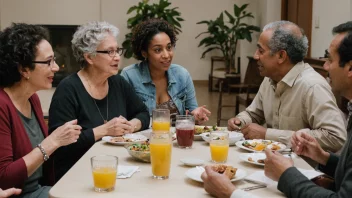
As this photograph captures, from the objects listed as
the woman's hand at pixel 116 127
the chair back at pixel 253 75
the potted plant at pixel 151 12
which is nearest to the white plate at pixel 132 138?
the woman's hand at pixel 116 127

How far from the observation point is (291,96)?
2.52 metres

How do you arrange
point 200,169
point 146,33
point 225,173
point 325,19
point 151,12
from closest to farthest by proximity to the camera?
point 225,173
point 200,169
point 146,33
point 325,19
point 151,12

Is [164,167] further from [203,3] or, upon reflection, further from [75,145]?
[203,3]

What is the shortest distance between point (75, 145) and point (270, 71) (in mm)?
1146

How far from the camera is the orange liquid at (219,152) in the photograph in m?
1.88

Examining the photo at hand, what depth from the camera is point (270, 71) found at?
261 cm

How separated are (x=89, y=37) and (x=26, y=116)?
0.72 meters

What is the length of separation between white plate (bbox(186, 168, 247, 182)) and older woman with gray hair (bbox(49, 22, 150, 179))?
2.39 feet

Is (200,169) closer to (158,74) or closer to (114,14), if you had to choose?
(158,74)

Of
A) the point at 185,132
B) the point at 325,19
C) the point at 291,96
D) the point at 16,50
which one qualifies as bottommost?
the point at 185,132

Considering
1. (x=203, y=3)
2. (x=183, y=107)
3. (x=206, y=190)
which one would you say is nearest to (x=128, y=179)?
(x=206, y=190)

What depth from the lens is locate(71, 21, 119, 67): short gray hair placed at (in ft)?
8.75

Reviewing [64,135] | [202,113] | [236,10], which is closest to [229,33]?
[236,10]

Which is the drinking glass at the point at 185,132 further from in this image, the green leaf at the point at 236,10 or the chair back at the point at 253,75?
the green leaf at the point at 236,10
